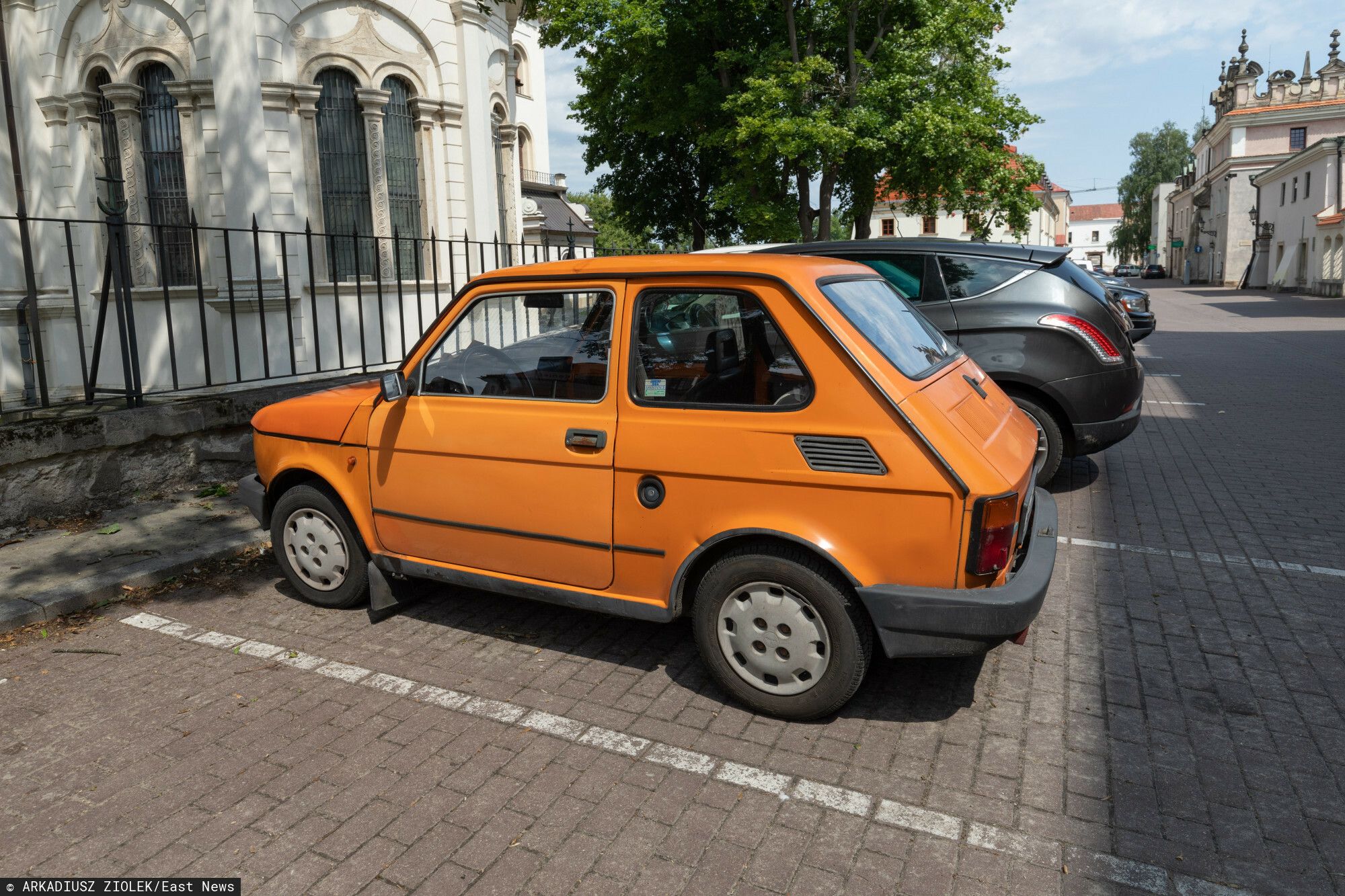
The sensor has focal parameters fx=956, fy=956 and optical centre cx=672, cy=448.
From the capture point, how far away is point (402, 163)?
43.1ft

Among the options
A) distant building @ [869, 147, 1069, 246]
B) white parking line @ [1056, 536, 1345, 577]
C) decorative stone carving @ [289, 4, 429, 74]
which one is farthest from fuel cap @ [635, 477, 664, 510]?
distant building @ [869, 147, 1069, 246]

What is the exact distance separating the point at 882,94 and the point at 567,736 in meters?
20.6

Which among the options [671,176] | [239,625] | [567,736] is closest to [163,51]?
[239,625]

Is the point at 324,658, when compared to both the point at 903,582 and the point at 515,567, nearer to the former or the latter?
the point at 515,567

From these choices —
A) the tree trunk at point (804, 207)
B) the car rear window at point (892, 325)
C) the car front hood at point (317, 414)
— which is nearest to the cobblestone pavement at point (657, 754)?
the car front hood at point (317, 414)

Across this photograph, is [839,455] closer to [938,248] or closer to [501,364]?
[501,364]

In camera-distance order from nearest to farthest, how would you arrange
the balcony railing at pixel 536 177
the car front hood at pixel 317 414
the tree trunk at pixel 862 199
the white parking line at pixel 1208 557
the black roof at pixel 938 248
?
the car front hood at pixel 317 414
the white parking line at pixel 1208 557
the black roof at pixel 938 248
the tree trunk at pixel 862 199
the balcony railing at pixel 536 177

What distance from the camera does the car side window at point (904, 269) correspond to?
7430 mm

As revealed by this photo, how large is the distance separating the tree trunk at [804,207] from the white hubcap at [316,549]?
1977 centimetres

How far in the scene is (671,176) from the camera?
32250 mm

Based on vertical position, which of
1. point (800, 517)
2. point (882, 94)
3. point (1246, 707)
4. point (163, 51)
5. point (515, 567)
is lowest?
point (1246, 707)

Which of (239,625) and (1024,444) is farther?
(239,625)

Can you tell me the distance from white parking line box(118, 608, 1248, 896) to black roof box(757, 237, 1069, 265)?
4.46 meters

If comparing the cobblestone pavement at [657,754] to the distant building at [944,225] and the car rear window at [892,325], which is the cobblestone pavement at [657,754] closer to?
the car rear window at [892,325]
